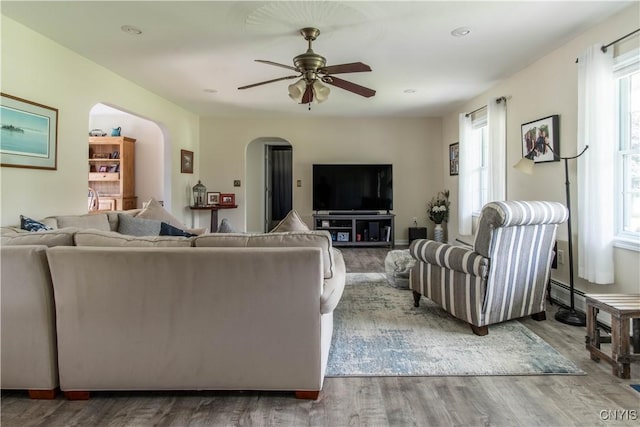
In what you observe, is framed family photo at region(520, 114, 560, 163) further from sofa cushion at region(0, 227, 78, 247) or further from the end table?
sofa cushion at region(0, 227, 78, 247)

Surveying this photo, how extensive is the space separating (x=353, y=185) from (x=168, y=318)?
17.6 feet

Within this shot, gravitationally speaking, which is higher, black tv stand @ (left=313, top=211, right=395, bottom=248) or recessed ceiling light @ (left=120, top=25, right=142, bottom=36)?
recessed ceiling light @ (left=120, top=25, right=142, bottom=36)

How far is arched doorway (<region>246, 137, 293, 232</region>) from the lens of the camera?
827cm

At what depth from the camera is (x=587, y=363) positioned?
2.27 meters

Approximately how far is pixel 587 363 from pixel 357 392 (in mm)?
1501

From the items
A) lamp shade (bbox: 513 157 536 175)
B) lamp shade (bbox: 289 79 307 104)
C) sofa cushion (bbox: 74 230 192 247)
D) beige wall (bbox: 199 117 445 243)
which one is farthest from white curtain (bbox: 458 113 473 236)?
sofa cushion (bbox: 74 230 192 247)

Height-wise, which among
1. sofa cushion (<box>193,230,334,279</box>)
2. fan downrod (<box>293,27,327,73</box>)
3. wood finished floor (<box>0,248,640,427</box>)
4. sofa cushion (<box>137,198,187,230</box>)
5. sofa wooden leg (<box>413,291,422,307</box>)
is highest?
fan downrod (<box>293,27,327,73</box>)

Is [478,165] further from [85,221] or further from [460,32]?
[85,221]

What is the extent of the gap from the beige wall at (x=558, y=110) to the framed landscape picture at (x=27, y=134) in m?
4.91

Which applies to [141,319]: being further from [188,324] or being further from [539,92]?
[539,92]

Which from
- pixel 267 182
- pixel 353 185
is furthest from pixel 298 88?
pixel 267 182

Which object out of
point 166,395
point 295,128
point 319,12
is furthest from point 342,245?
point 166,395

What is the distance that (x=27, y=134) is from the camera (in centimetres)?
316

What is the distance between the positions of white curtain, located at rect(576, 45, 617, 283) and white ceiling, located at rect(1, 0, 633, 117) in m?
0.48
